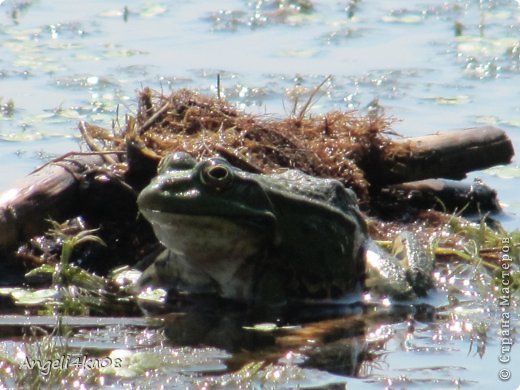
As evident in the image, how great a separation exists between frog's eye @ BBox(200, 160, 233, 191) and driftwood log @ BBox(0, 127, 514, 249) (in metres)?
1.04

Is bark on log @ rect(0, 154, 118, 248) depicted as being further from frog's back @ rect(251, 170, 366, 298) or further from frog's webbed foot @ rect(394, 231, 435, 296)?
frog's webbed foot @ rect(394, 231, 435, 296)

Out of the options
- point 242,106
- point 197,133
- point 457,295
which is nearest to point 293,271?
point 457,295

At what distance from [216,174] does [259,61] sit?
5915 millimetres

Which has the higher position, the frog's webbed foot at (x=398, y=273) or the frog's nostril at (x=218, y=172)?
the frog's nostril at (x=218, y=172)

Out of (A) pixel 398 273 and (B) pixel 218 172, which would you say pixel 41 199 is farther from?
(A) pixel 398 273

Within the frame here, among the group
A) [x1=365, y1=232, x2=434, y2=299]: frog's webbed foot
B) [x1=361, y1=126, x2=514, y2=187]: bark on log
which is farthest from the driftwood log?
[x1=365, y1=232, x2=434, y2=299]: frog's webbed foot

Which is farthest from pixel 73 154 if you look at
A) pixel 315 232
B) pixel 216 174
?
pixel 315 232

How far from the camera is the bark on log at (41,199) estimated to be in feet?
19.5

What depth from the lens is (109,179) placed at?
6332mm

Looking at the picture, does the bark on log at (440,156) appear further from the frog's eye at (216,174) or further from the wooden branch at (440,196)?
the frog's eye at (216,174)

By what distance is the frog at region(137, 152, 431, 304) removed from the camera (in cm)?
533

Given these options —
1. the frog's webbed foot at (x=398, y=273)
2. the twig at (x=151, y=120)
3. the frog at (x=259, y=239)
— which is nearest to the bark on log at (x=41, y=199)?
the twig at (x=151, y=120)

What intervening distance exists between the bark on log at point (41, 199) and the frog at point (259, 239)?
68cm

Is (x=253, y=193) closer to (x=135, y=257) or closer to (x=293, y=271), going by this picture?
(x=293, y=271)
